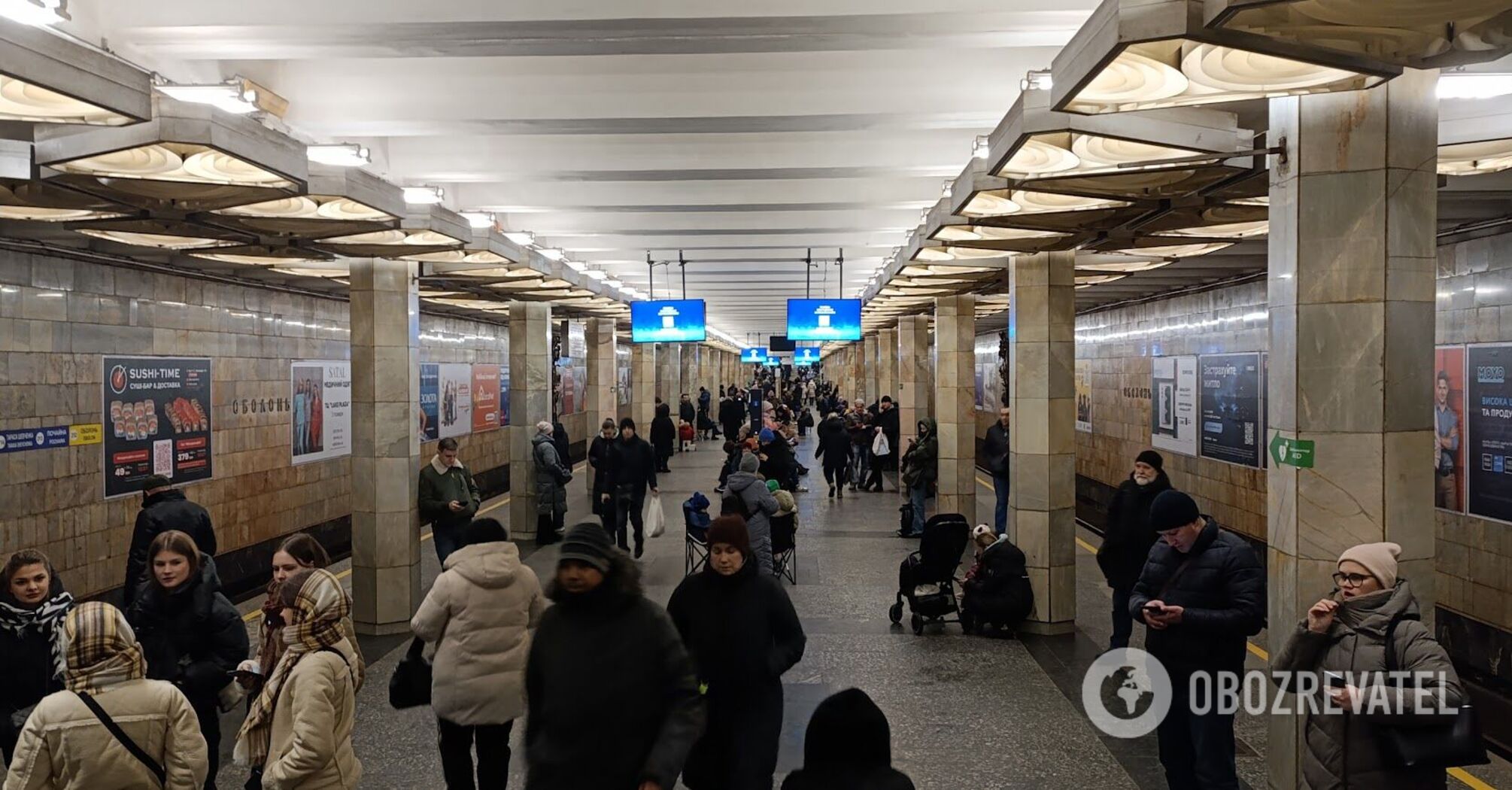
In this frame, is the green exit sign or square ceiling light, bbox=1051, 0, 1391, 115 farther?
the green exit sign

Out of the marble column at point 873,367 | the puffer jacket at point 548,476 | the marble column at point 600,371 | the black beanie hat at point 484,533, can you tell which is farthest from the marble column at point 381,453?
the marble column at point 873,367

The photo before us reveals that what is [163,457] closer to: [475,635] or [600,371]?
[475,635]

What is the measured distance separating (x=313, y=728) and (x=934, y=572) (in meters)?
6.40

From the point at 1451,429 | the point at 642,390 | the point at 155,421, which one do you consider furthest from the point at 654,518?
the point at 642,390

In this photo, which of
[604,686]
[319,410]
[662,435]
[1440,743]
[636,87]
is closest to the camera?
[604,686]

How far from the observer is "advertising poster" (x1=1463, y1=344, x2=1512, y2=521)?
7.56m

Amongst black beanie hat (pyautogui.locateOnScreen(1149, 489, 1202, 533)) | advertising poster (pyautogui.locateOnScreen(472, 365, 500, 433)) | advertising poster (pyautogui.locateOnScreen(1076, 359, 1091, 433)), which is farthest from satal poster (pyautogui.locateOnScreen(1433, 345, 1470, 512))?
advertising poster (pyautogui.locateOnScreen(472, 365, 500, 433))

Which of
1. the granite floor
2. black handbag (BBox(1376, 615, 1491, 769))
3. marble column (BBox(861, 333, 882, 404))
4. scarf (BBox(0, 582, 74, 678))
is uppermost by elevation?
marble column (BBox(861, 333, 882, 404))

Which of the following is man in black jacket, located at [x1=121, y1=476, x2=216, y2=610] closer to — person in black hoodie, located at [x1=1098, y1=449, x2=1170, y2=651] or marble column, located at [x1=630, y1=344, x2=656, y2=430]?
person in black hoodie, located at [x1=1098, y1=449, x2=1170, y2=651]

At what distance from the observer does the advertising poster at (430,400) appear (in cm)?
1664

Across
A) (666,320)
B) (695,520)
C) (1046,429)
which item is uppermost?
(666,320)

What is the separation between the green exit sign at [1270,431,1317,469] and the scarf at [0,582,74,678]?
547 cm

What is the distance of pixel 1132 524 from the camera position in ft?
22.2

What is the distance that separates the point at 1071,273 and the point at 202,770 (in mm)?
7716
